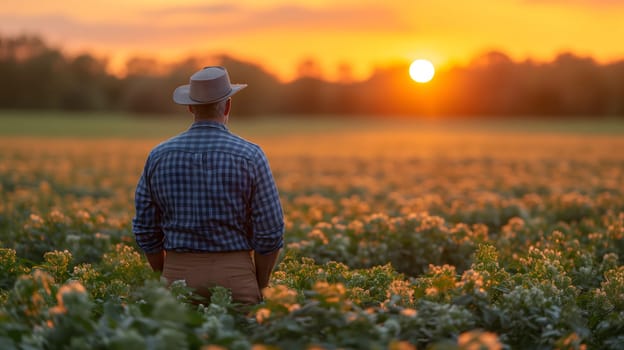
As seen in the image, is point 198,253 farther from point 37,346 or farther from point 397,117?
point 397,117

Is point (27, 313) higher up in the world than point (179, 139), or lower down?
lower down

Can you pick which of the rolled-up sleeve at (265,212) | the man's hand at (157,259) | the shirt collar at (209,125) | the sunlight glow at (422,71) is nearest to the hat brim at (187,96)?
the shirt collar at (209,125)

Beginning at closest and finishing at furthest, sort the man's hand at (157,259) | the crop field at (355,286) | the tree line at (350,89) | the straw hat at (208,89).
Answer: the crop field at (355,286) → the straw hat at (208,89) → the man's hand at (157,259) → the tree line at (350,89)

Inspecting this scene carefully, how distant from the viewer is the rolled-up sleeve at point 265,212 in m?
4.55

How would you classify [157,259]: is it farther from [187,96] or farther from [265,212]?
[187,96]

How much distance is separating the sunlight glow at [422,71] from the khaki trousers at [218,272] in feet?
276

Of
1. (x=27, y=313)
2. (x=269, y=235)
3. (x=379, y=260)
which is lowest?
(x=379, y=260)

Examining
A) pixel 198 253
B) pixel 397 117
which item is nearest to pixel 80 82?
pixel 397 117

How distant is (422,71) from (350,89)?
12324 mm

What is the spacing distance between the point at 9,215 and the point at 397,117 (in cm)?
8106

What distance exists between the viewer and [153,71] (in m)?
114

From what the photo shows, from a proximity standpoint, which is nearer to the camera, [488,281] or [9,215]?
[488,281]

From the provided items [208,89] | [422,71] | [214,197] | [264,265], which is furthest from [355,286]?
[422,71]

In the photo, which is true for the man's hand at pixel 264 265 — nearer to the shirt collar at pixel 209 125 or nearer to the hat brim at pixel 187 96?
the shirt collar at pixel 209 125
